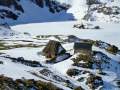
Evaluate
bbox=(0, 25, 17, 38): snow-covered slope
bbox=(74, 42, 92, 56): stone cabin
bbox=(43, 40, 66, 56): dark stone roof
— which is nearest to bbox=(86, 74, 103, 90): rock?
bbox=(74, 42, 92, 56): stone cabin

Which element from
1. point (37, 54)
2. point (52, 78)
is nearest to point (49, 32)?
Answer: point (37, 54)

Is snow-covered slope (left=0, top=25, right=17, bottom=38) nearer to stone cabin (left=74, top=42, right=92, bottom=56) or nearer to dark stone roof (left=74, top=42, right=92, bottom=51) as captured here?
dark stone roof (left=74, top=42, right=92, bottom=51)

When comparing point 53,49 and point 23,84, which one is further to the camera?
point 53,49

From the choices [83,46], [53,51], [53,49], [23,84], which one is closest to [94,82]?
[23,84]

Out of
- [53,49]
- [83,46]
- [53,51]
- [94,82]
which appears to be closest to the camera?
[94,82]

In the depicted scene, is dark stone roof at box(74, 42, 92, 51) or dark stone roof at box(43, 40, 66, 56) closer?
dark stone roof at box(74, 42, 92, 51)

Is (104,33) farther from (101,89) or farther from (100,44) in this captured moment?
(101,89)

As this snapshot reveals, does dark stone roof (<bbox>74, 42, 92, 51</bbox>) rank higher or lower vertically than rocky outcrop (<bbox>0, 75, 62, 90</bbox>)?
lower

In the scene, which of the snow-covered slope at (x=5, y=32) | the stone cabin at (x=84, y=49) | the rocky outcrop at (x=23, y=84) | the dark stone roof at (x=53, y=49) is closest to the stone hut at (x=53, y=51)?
the dark stone roof at (x=53, y=49)

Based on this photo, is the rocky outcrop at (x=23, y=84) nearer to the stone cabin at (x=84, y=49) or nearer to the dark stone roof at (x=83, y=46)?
the stone cabin at (x=84, y=49)

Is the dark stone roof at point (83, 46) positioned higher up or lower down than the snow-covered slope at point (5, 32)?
higher up

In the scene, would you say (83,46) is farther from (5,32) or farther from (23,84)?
(5,32)
